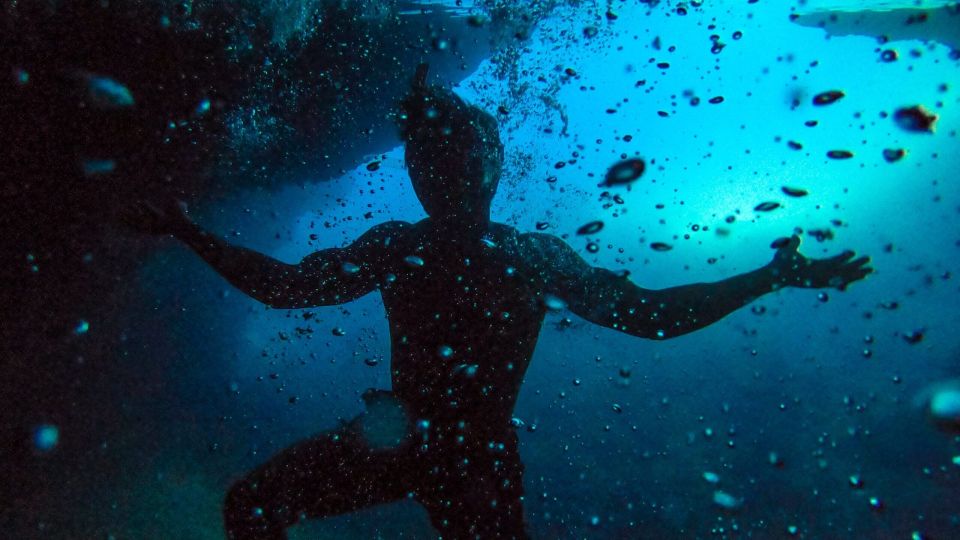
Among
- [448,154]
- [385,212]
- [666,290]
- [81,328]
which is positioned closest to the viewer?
[666,290]

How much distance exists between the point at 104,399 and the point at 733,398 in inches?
1210

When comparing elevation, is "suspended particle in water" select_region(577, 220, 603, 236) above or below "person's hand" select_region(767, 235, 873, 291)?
above

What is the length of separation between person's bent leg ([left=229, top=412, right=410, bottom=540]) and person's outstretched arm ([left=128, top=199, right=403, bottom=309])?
997 millimetres

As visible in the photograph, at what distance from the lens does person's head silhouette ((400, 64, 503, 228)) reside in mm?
3510

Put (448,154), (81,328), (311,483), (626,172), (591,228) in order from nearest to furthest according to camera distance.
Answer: (311,483)
(448,154)
(591,228)
(626,172)
(81,328)

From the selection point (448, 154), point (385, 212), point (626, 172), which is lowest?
point (448, 154)

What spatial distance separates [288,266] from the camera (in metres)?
3.29

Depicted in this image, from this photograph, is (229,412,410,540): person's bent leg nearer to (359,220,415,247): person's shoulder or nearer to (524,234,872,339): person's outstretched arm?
(359,220,415,247): person's shoulder

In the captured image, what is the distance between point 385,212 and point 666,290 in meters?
7.68

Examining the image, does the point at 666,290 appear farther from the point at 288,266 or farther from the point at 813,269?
the point at 288,266

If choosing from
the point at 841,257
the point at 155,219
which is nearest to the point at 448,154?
the point at 155,219

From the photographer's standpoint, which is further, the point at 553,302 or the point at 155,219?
the point at 553,302

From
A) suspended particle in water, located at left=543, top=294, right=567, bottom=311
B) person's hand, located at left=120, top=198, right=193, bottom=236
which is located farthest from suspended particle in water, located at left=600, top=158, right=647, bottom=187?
person's hand, located at left=120, top=198, right=193, bottom=236

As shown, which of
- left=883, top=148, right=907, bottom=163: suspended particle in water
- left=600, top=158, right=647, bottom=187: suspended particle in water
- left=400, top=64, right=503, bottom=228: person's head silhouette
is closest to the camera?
left=400, top=64, right=503, bottom=228: person's head silhouette
